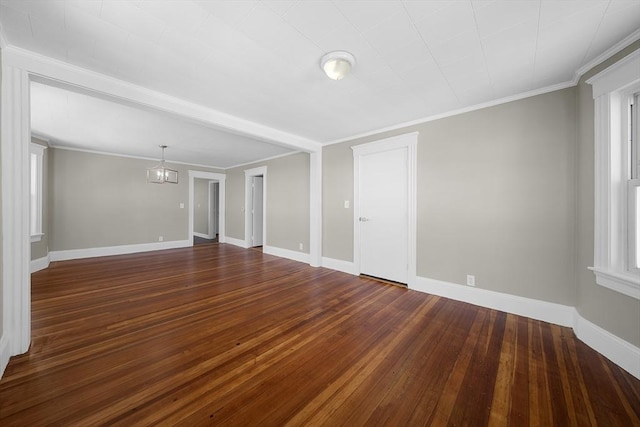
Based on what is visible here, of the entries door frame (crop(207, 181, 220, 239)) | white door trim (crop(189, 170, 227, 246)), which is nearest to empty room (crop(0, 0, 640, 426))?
white door trim (crop(189, 170, 227, 246))

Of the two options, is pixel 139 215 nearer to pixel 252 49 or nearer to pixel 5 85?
pixel 5 85

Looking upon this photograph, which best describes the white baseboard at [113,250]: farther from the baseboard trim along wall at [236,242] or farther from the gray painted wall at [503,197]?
the gray painted wall at [503,197]

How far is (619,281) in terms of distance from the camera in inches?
70.5

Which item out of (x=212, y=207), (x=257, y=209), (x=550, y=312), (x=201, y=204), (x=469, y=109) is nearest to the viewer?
(x=550, y=312)

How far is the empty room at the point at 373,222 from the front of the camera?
1.46 m

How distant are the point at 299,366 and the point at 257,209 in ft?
18.2

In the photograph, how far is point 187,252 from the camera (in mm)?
5977

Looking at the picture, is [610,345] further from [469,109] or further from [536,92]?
[469,109]

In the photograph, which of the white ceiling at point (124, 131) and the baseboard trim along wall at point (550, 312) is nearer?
the baseboard trim along wall at point (550, 312)

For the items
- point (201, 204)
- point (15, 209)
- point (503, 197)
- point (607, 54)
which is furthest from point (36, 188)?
point (607, 54)

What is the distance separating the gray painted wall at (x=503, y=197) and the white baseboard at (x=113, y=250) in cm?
635

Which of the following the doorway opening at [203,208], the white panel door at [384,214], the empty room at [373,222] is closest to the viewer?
the empty room at [373,222]

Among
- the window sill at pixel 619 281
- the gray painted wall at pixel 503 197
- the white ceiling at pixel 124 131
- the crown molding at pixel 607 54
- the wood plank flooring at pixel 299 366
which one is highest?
the white ceiling at pixel 124 131

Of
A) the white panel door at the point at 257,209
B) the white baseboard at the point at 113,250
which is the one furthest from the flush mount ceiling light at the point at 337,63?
the white baseboard at the point at 113,250
